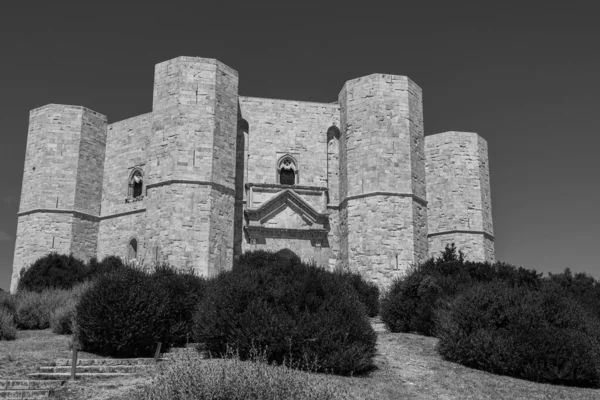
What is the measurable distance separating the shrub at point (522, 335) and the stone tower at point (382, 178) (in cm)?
1114

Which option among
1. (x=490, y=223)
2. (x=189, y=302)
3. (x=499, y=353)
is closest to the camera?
(x=499, y=353)

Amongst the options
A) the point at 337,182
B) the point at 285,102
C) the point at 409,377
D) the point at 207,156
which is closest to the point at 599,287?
the point at 337,182

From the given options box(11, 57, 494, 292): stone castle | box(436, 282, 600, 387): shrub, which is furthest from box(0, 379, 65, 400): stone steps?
box(11, 57, 494, 292): stone castle

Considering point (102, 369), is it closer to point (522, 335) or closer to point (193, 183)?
point (522, 335)

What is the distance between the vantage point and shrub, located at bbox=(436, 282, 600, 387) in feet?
32.4

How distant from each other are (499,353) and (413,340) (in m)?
2.54

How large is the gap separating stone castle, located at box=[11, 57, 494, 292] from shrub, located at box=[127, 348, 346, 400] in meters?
15.1

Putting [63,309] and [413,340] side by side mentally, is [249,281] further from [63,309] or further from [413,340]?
[63,309]

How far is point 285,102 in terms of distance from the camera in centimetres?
2594

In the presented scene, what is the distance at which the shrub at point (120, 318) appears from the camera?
34.4 ft

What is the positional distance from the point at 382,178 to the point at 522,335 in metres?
13.9

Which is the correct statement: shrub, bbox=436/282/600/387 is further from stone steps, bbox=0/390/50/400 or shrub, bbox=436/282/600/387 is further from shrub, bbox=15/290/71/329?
shrub, bbox=15/290/71/329

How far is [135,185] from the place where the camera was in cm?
2669

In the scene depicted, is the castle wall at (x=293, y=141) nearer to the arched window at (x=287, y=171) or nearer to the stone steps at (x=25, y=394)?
the arched window at (x=287, y=171)
